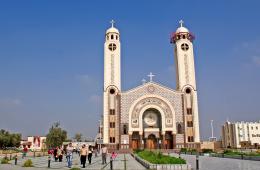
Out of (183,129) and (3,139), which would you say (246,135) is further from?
(3,139)

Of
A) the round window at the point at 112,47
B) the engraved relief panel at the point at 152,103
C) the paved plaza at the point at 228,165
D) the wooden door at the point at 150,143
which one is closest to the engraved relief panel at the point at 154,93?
the engraved relief panel at the point at 152,103

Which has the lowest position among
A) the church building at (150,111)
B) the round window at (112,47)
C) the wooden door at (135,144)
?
the wooden door at (135,144)

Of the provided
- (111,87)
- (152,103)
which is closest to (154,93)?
(152,103)

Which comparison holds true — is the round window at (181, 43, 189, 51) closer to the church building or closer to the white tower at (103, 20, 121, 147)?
the church building

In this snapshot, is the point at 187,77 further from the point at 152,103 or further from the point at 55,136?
the point at 55,136

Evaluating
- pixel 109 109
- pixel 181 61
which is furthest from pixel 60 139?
pixel 181 61

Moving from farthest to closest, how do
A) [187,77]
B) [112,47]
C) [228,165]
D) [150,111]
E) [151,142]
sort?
[112,47] → [187,77] → [150,111] → [151,142] → [228,165]

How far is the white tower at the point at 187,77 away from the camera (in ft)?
200

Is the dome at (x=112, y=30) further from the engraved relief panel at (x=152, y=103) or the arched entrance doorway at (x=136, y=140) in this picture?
the arched entrance doorway at (x=136, y=140)

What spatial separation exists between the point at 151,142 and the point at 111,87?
43.0ft

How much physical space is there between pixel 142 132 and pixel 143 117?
3761 mm

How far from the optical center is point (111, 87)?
206ft

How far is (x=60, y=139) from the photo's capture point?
255ft

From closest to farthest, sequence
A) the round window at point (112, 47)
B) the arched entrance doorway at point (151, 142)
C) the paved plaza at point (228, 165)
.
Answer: the paved plaza at point (228, 165) < the arched entrance doorway at point (151, 142) < the round window at point (112, 47)
